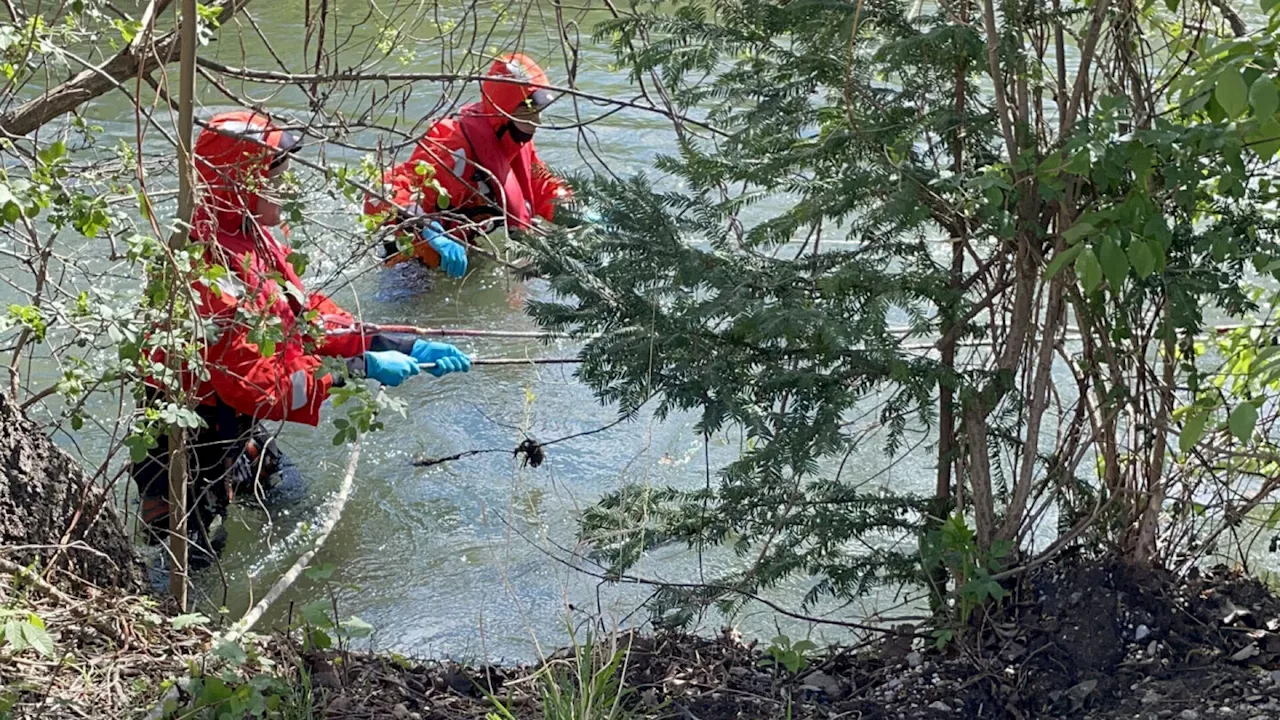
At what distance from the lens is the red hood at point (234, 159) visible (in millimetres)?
3643

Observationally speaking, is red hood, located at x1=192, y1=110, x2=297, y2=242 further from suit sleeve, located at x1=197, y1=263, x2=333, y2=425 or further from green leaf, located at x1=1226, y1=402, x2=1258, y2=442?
green leaf, located at x1=1226, y1=402, x2=1258, y2=442

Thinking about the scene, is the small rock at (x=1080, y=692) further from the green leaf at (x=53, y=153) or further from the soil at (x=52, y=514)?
the green leaf at (x=53, y=153)

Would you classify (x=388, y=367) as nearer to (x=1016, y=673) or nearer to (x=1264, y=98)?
(x=1016, y=673)

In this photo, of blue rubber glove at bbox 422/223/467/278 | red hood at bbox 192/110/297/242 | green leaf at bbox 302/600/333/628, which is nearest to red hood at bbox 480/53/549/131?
blue rubber glove at bbox 422/223/467/278

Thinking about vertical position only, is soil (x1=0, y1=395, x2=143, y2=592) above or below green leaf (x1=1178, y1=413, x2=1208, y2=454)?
below

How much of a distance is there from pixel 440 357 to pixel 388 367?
31 cm

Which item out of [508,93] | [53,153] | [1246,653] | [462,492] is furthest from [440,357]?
[1246,653]

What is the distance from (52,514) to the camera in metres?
3.30

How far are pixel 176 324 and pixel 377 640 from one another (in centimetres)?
182

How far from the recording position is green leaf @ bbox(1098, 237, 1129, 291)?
7.59 ft

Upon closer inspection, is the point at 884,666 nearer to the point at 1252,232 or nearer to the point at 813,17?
the point at 1252,232

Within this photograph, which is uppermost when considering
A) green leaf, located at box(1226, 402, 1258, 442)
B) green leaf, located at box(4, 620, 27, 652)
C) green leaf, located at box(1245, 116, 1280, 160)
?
green leaf, located at box(1245, 116, 1280, 160)

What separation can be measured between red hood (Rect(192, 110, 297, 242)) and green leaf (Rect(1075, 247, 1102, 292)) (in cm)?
212

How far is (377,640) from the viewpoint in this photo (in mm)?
4484
